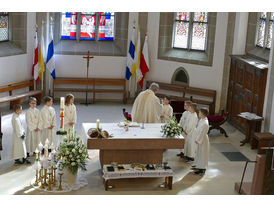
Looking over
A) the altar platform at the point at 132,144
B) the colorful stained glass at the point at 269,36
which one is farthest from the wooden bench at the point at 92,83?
the altar platform at the point at 132,144

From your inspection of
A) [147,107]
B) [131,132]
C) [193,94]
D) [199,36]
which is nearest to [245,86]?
[193,94]

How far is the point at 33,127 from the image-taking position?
9.79 meters

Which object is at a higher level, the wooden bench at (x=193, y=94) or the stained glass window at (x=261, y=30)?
the stained glass window at (x=261, y=30)

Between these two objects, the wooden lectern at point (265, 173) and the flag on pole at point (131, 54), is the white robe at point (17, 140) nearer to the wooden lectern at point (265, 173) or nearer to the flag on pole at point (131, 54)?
the wooden lectern at point (265, 173)

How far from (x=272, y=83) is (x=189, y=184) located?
4199 mm

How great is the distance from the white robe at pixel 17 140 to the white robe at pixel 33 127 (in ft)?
1.13

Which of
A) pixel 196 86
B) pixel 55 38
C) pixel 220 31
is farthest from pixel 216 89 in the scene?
pixel 55 38

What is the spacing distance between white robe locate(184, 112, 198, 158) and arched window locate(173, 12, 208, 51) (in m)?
6.07

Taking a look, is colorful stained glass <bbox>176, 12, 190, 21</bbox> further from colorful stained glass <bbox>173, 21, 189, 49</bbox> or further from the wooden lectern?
the wooden lectern

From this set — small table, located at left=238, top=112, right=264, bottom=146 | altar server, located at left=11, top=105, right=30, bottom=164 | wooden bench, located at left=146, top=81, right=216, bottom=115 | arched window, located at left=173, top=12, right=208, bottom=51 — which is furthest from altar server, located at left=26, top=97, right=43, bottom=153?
arched window, located at left=173, top=12, right=208, bottom=51

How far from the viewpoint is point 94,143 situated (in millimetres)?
8516

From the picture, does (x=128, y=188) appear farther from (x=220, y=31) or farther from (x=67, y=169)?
(x=220, y=31)

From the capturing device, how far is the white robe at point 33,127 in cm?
971

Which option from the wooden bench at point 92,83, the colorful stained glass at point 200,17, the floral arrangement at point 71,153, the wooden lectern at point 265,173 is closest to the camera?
the wooden lectern at point 265,173
